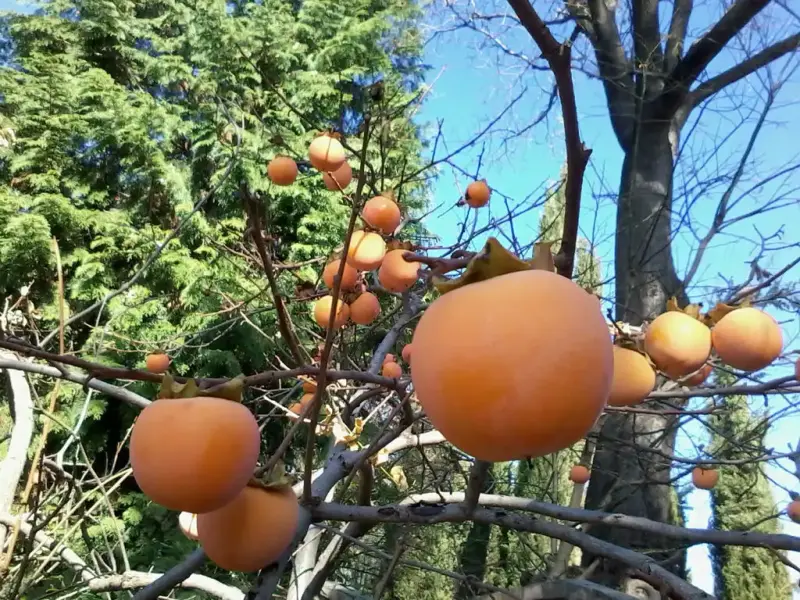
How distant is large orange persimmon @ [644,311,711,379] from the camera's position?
1.18 m

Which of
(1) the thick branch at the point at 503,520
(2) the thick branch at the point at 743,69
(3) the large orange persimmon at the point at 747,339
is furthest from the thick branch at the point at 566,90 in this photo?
(2) the thick branch at the point at 743,69

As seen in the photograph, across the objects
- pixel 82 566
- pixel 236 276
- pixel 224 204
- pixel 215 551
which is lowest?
pixel 82 566

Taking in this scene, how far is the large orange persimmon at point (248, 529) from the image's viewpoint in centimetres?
79

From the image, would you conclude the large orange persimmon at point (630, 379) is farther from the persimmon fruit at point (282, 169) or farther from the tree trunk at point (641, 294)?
the tree trunk at point (641, 294)

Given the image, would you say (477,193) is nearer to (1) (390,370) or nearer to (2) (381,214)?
(2) (381,214)

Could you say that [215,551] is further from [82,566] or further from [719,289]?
[719,289]

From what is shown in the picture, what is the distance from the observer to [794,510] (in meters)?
2.21

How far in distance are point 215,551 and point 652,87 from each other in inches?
162

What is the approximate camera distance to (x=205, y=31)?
667cm

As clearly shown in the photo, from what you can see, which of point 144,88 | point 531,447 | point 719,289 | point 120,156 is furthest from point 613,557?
point 144,88

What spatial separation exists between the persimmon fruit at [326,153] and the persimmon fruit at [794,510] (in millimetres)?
2073

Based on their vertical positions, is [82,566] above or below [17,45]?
below

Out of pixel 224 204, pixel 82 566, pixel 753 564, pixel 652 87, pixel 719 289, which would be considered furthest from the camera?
pixel 753 564

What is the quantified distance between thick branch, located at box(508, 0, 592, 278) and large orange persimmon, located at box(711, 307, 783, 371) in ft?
2.82
